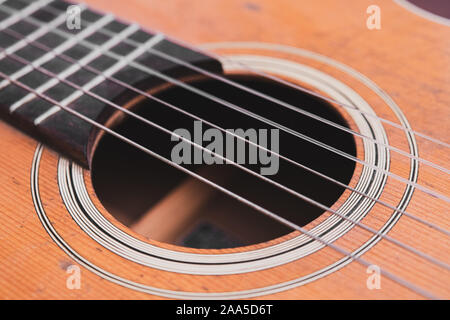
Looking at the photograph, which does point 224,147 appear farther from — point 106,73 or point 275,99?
point 106,73

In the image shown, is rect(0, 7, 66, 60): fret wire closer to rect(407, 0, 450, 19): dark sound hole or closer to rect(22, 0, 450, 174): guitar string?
rect(22, 0, 450, 174): guitar string

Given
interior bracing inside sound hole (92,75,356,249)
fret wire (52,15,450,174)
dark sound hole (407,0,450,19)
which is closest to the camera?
fret wire (52,15,450,174)

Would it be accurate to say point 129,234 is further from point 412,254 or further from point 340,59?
point 340,59

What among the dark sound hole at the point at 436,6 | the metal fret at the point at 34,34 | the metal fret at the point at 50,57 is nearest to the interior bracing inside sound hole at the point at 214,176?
the metal fret at the point at 50,57

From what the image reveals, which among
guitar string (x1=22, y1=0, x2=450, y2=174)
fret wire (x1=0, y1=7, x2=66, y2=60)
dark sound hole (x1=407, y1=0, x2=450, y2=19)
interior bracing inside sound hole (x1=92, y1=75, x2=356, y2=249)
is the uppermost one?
dark sound hole (x1=407, y1=0, x2=450, y2=19)

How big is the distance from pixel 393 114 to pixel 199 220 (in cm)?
49

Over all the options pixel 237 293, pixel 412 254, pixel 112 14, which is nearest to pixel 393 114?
pixel 412 254

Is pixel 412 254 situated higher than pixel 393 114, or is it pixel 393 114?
pixel 393 114

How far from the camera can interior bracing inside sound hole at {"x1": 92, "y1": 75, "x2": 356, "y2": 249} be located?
2.98 feet

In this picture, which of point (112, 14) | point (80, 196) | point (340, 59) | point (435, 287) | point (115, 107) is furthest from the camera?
point (112, 14)

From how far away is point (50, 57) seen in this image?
0.90 metres

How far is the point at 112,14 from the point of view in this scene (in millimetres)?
1052

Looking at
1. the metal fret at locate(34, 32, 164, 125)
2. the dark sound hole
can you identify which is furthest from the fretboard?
the dark sound hole

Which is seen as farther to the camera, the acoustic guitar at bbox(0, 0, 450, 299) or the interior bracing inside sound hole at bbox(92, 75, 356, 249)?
the interior bracing inside sound hole at bbox(92, 75, 356, 249)
